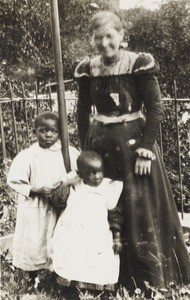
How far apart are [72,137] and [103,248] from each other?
8.71 feet

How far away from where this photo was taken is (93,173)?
85.9 inches

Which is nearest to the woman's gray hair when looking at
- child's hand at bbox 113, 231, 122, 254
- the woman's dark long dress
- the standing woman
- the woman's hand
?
the standing woman

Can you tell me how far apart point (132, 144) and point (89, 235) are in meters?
0.50

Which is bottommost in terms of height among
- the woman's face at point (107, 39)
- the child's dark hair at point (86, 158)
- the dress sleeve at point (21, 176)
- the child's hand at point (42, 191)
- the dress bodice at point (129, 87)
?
the child's hand at point (42, 191)

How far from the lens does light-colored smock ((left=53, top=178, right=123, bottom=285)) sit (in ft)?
7.32

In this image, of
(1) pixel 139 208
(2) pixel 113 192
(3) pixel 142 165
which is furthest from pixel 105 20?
(1) pixel 139 208

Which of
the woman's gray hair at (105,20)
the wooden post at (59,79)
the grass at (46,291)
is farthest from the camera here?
the grass at (46,291)

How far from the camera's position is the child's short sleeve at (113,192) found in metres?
2.24

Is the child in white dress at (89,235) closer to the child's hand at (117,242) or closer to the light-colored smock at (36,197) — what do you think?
the child's hand at (117,242)

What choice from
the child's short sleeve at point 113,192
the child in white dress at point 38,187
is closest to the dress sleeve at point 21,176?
the child in white dress at point 38,187

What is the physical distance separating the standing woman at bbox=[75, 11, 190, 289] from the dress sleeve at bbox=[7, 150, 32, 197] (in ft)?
1.09

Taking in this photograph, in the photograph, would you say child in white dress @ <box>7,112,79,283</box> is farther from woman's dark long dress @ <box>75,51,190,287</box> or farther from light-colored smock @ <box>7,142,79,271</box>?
woman's dark long dress @ <box>75,51,190,287</box>

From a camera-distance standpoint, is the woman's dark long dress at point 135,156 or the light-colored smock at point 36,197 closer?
the woman's dark long dress at point 135,156

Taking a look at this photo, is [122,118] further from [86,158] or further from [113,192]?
[113,192]
